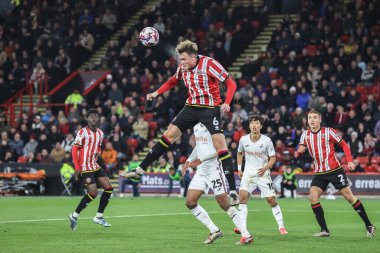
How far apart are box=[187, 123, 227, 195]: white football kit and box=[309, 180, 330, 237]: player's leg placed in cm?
242

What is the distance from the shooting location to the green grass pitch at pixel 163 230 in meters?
13.8

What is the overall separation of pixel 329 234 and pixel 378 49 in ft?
66.7

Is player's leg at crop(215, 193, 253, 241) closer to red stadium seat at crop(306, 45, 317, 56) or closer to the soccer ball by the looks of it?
the soccer ball

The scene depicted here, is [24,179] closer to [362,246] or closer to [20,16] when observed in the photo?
[20,16]

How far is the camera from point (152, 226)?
60.6 ft

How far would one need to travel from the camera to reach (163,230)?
1738 centimetres

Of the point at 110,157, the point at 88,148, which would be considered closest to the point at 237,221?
the point at 88,148

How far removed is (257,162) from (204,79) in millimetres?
3170

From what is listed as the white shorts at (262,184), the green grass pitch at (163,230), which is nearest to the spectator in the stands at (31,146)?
the green grass pitch at (163,230)

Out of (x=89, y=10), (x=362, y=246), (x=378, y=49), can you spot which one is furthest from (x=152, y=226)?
(x=89, y=10)

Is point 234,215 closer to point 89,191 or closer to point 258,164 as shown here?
point 258,164

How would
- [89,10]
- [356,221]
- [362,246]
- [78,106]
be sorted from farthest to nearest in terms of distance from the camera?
[89,10]
[78,106]
[356,221]
[362,246]

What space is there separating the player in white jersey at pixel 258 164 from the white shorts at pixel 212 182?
8.73 feet

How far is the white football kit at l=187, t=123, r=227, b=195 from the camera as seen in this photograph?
1416cm
